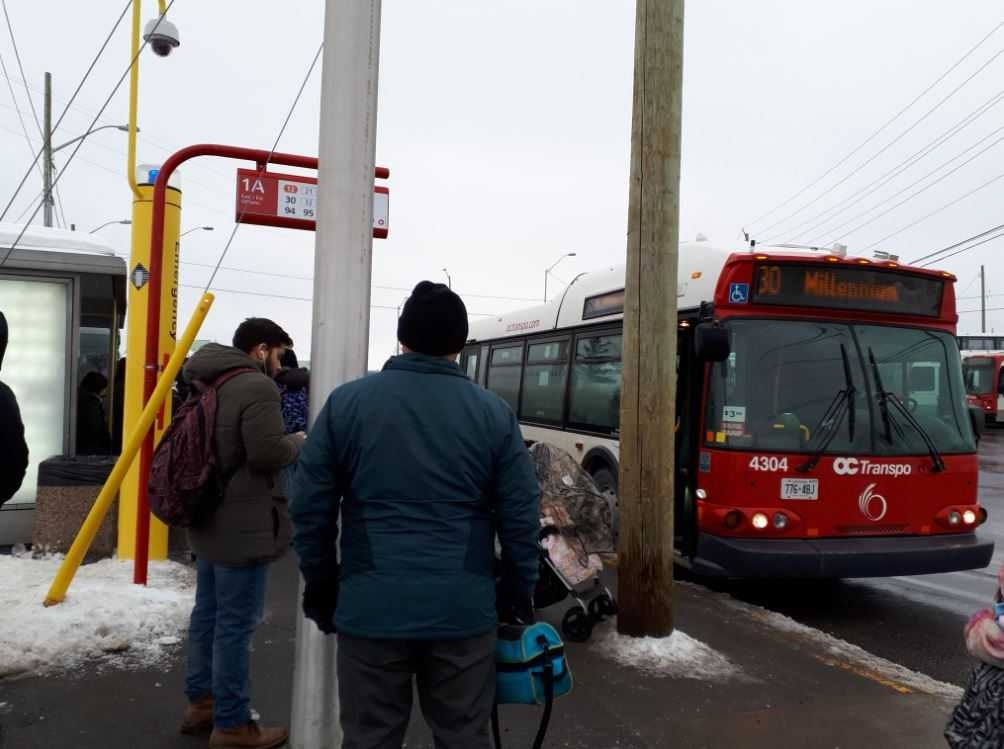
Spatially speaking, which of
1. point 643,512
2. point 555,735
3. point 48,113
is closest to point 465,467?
point 555,735

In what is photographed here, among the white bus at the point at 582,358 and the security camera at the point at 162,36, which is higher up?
the security camera at the point at 162,36

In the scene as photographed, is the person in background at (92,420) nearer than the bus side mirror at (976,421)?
No

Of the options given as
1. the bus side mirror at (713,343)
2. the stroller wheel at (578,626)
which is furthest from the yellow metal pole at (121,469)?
the bus side mirror at (713,343)

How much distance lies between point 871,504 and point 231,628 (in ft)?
16.3

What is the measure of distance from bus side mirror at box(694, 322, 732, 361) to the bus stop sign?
2.43 m

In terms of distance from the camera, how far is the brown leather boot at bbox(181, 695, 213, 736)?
3.53 m

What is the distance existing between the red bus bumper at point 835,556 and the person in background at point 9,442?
4603 mm

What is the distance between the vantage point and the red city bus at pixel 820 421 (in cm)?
602

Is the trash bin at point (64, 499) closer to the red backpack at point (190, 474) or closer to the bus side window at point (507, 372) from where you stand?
the red backpack at point (190, 474)

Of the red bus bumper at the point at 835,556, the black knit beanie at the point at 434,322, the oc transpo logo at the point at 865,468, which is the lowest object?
the red bus bumper at the point at 835,556

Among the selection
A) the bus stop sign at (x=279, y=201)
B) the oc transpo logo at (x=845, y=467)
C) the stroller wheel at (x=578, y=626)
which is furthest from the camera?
the oc transpo logo at (x=845, y=467)

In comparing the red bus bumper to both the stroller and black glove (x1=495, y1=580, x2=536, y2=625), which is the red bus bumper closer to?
the stroller

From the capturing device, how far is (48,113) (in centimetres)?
2306

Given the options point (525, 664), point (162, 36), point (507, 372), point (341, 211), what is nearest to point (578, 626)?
point (525, 664)
